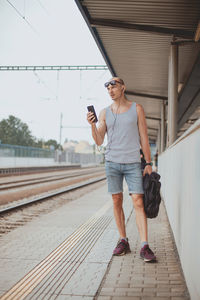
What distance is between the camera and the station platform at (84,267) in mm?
2945

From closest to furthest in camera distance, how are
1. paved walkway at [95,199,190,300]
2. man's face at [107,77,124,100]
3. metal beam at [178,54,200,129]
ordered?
paved walkway at [95,199,190,300]
man's face at [107,77,124,100]
metal beam at [178,54,200,129]

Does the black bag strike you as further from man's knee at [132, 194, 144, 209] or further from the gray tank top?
the gray tank top

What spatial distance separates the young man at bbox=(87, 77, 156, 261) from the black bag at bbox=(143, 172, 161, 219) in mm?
60

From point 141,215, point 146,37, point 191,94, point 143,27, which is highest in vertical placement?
point 146,37

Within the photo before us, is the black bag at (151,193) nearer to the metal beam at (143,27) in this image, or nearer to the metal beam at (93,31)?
the metal beam at (93,31)

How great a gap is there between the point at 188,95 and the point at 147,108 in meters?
6.97

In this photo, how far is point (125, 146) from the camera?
4062mm

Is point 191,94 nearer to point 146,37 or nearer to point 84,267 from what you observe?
point 146,37

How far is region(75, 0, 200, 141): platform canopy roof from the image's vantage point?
823cm

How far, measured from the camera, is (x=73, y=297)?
2814mm

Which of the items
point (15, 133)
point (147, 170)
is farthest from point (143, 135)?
point (15, 133)

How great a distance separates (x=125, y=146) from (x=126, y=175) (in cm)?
32

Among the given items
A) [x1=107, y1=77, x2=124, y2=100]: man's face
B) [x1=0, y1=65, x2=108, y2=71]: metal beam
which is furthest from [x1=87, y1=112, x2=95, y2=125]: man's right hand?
[x1=0, y1=65, x2=108, y2=71]: metal beam

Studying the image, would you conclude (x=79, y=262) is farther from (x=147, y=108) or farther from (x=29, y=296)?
(x=147, y=108)
